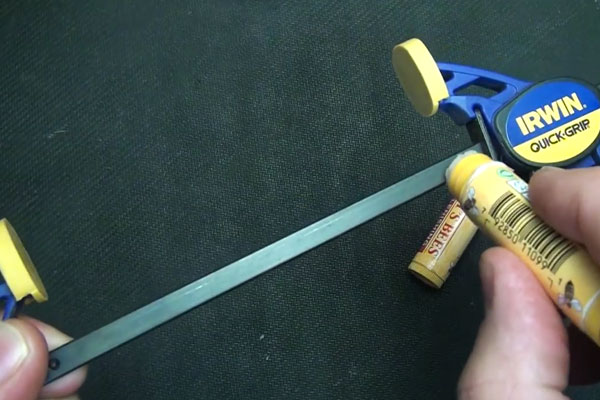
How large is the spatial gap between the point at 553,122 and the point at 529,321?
221 millimetres

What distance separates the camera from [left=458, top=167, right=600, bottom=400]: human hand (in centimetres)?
44

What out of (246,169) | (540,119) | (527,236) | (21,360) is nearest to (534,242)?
(527,236)

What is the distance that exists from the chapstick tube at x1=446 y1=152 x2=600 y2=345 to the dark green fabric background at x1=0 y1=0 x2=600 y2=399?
1.43 feet

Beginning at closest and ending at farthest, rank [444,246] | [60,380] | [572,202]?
[572,202] → [60,380] → [444,246]

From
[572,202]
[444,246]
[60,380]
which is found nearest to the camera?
[572,202]

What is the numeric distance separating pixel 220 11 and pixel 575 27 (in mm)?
565

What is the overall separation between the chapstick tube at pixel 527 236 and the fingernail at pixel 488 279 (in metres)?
0.02

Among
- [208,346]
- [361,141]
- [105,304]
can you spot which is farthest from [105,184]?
[361,141]

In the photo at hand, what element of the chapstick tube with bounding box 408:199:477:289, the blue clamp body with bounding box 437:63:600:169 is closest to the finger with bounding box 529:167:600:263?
the blue clamp body with bounding box 437:63:600:169

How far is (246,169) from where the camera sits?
0.97 metres

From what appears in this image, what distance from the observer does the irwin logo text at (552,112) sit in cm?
59

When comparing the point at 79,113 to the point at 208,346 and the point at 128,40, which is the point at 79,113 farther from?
the point at 208,346

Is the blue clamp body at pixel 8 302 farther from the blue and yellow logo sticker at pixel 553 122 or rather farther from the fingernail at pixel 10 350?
the blue and yellow logo sticker at pixel 553 122

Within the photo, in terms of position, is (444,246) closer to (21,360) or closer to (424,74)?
(424,74)
